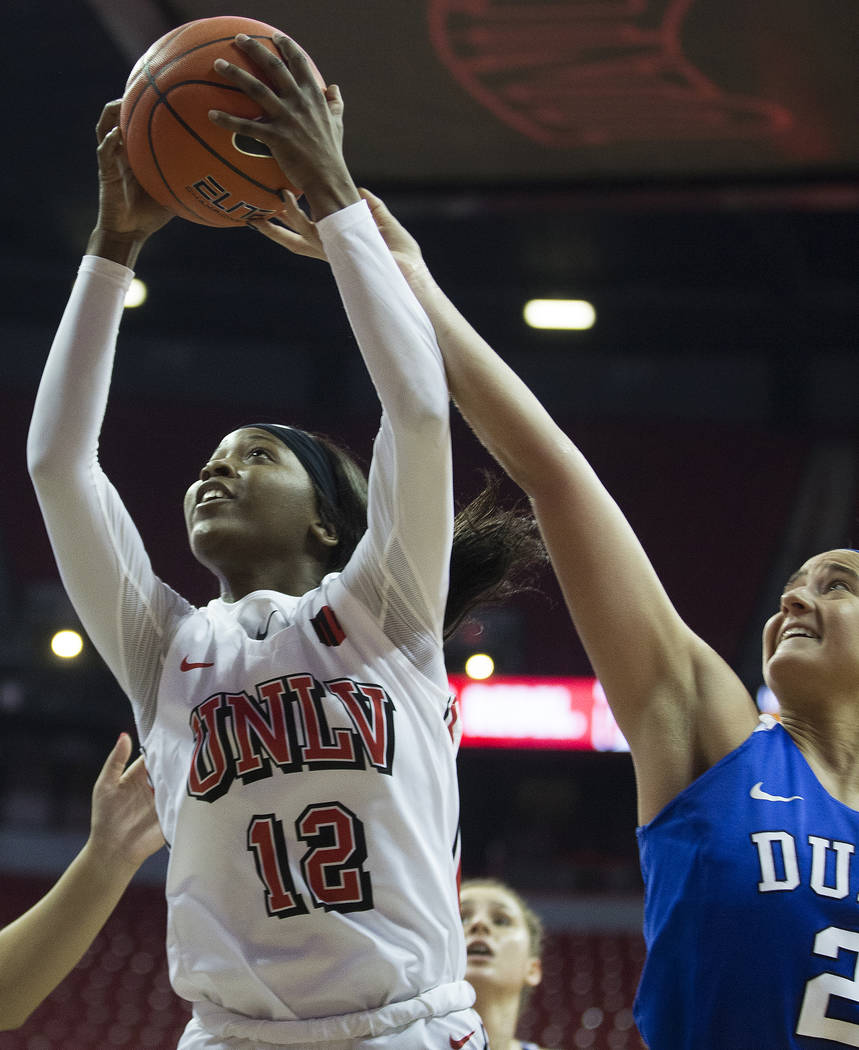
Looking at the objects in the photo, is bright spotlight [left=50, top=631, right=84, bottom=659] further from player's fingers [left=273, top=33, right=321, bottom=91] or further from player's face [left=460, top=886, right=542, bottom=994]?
player's fingers [left=273, top=33, right=321, bottom=91]

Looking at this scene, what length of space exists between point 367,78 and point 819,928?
5.33 meters

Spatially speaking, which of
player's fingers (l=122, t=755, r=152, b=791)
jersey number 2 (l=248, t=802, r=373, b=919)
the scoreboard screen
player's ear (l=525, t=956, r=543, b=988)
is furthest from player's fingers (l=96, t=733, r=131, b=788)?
the scoreboard screen

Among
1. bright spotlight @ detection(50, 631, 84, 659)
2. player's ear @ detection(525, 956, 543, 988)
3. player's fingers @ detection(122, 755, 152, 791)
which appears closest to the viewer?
player's fingers @ detection(122, 755, 152, 791)

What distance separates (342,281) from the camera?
192cm

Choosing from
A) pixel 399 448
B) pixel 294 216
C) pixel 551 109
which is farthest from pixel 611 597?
pixel 551 109

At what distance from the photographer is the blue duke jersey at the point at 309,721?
5.78 ft

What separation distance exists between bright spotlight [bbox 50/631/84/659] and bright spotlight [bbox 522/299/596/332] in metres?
5.42

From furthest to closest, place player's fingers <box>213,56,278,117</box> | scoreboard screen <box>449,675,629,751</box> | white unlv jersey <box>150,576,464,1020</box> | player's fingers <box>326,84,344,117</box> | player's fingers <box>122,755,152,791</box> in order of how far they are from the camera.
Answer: scoreboard screen <box>449,675,629,751</box>
player's fingers <box>122,755,152,791</box>
player's fingers <box>326,84,344,117</box>
player's fingers <box>213,56,278,117</box>
white unlv jersey <box>150,576,464,1020</box>

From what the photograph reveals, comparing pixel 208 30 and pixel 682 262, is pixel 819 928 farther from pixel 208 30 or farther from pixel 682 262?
pixel 682 262

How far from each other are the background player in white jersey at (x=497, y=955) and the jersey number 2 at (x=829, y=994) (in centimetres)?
175

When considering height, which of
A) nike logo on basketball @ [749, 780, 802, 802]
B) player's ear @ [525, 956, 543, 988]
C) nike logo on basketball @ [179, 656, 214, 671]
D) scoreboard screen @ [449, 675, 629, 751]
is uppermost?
scoreboard screen @ [449, 675, 629, 751]

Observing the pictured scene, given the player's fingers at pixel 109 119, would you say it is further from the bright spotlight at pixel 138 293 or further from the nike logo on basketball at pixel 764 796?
the bright spotlight at pixel 138 293

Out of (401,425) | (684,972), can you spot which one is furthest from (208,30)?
(684,972)

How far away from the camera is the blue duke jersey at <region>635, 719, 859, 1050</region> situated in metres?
1.87
